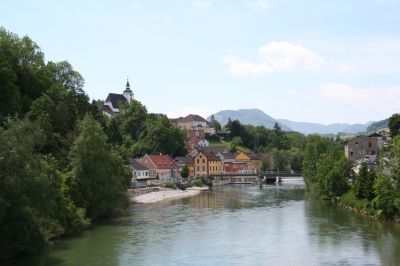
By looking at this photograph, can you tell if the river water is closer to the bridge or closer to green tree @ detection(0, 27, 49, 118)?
green tree @ detection(0, 27, 49, 118)

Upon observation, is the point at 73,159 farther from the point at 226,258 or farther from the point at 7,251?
the point at 226,258

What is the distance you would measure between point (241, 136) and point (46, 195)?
144710 millimetres

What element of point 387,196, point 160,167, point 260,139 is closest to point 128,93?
point 260,139

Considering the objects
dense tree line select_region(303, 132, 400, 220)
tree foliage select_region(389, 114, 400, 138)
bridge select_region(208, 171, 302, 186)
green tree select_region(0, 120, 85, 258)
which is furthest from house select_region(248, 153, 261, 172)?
green tree select_region(0, 120, 85, 258)

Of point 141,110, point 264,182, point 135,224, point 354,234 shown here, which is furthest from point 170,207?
point 141,110

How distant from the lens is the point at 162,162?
10731 centimetres

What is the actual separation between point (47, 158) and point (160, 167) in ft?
199

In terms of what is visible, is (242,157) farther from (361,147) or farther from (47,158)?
(47,158)

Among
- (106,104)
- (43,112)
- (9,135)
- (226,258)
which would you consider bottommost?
(226,258)

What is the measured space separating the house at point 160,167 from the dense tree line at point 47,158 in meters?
23.5

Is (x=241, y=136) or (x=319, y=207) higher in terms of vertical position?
(x=241, y=136)

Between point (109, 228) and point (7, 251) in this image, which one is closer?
point (7, 251)

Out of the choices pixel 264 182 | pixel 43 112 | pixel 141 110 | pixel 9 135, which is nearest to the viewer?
pixel 9 135

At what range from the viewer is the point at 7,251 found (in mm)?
33500
